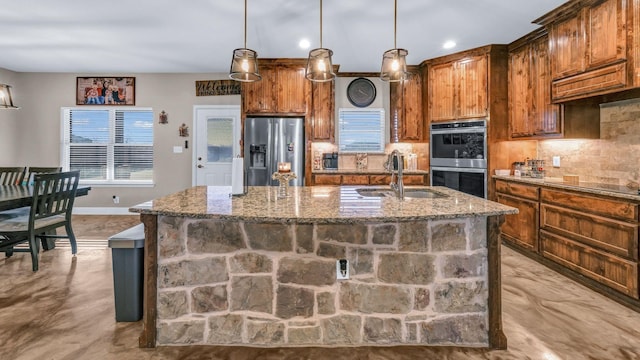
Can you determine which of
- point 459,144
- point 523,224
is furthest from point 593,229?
point 459,144

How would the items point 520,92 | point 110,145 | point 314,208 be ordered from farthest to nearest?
1. point 110,145
2. point 520,92
3. point 314,208

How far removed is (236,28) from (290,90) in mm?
1264

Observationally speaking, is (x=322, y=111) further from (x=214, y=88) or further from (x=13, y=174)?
(x=13, y=174)

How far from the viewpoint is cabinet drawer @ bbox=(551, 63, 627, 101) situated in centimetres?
257

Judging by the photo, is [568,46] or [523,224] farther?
[523,224]

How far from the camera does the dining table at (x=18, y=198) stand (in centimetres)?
278

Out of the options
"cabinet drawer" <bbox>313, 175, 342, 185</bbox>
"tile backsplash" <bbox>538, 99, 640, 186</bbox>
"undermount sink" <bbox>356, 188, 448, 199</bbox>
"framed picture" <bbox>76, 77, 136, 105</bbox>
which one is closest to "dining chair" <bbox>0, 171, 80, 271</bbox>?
"framed picture" <bbox>76, 77, 136, 105</bbox>

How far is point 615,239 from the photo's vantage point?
7.93ft

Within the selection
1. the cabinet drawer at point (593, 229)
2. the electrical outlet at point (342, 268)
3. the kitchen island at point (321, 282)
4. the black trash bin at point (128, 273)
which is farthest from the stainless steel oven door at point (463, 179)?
the black trash bin at point (128, 273)

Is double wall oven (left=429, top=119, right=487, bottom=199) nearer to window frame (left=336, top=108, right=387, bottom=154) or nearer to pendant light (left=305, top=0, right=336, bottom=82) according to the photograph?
window frame (left=336, top=108, right=387, bottom=154)

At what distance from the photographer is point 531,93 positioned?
368cm

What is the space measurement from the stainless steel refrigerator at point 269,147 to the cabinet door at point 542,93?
2924mm

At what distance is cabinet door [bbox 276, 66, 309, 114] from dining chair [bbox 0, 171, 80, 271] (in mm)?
2667

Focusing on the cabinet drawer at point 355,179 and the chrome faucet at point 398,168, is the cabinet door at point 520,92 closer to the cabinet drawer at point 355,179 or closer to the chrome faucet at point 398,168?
the cabinet drawer at point 355,179
